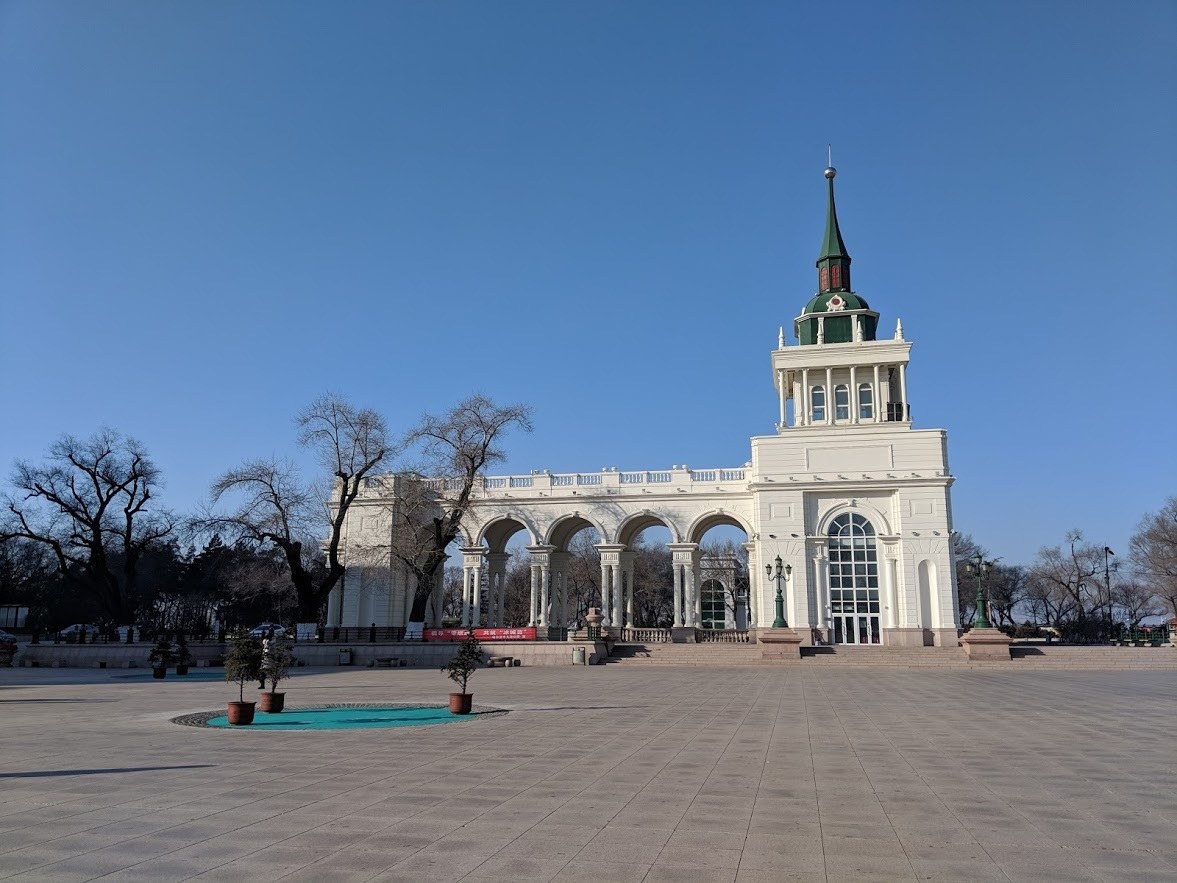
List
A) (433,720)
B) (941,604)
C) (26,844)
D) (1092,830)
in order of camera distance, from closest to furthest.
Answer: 1. (26,844)
2. (1092,830)
3. (433,720)
4. (941,604)

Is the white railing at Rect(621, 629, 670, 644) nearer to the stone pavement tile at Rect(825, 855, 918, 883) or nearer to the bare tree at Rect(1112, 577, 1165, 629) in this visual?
the stone pavement tile at Rect(825, 855, 918, 883)

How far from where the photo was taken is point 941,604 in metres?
42.1

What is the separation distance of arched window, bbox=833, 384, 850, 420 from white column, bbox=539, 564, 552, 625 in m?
18.8

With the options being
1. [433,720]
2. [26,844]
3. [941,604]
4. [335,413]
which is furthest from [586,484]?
[26,844]

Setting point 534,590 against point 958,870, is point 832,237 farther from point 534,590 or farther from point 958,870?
point 958,870

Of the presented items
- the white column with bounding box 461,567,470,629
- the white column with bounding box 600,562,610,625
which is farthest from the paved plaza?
the white column with bounding box 461,567,470,629

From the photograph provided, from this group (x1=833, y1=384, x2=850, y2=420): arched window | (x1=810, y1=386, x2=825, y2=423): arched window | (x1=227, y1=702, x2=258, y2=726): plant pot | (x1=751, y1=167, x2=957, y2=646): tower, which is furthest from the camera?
(x1=810, y1=386, x2=825, y2=423): arched window

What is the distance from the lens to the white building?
142 ft

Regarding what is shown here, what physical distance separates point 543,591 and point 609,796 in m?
40.9

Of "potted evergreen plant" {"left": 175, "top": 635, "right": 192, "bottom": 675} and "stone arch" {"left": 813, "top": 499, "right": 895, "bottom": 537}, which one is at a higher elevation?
"stone arch" {"left": 813, "top": 499, "right": 895, "bottom": 537}

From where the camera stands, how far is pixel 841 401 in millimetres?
49156

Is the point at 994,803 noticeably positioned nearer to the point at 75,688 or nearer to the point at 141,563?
the point at 75,688

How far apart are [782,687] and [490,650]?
51.5 feet

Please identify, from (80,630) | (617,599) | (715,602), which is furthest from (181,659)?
(715,602)
